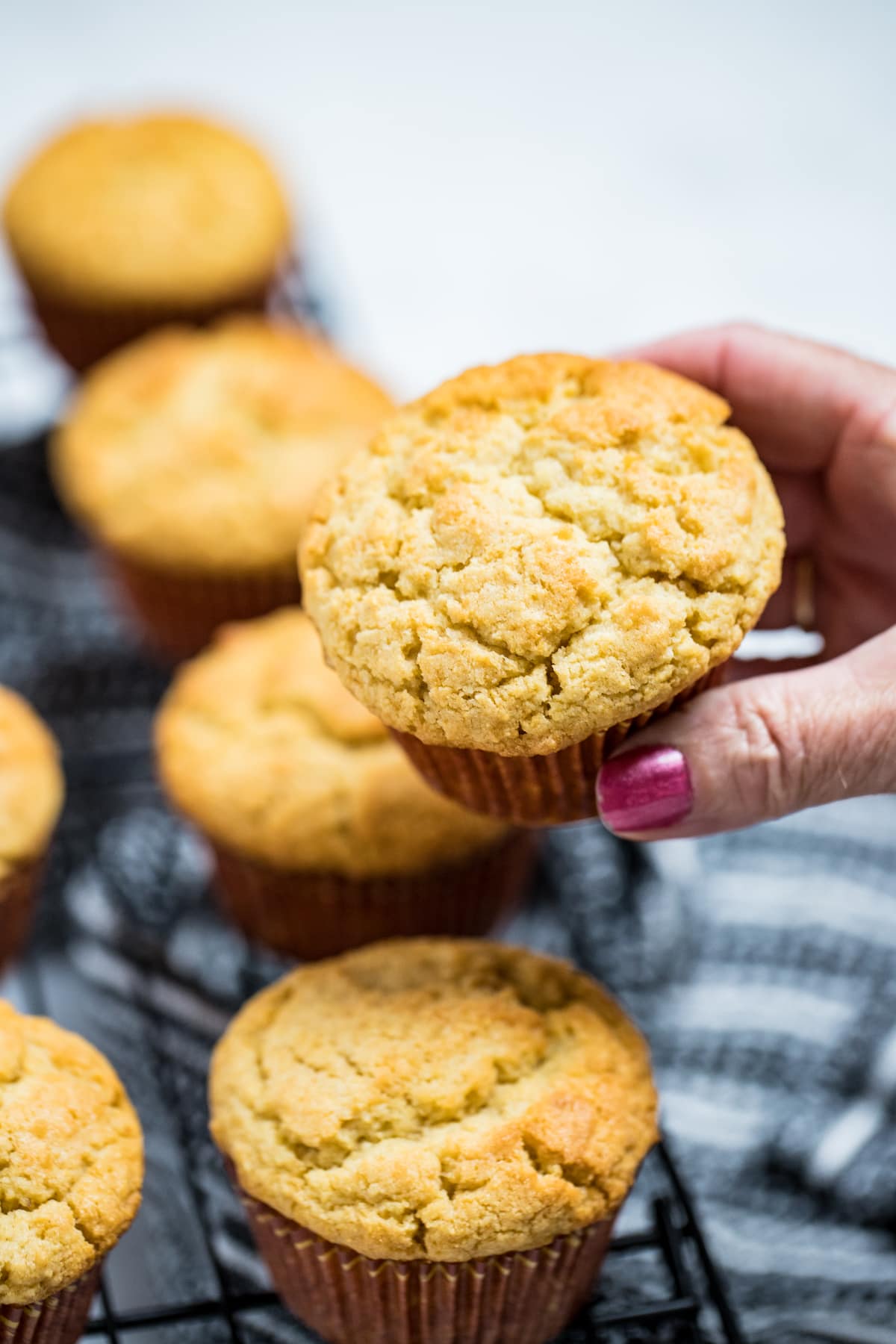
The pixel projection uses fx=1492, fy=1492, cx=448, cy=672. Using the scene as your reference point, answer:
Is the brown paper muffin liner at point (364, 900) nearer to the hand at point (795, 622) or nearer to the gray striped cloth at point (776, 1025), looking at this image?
the gray striped cloth at point (776, 1025)

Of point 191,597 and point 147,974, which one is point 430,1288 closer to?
point 147,974

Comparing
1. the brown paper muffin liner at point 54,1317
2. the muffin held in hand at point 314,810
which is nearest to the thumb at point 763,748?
the muffin held in hand at point 314,810

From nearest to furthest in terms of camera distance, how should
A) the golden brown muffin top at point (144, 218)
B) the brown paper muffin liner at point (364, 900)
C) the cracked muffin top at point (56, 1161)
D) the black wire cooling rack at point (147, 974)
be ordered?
the cracked muffin top at point (56, 1161)
the black wire cooling rack at point (147, 974)
the brown paper muffin liner at point (364, 900)
the golden brown muffin top at point (144, 218)

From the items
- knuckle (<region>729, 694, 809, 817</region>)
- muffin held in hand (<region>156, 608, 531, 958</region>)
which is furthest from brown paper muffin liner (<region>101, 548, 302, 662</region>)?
knuckle (<region>729, 694, 809, 817</region>)

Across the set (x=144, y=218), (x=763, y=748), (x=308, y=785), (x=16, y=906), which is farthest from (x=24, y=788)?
(x=144, y=218)

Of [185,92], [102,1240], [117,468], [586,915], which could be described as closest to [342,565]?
[102,1240]
